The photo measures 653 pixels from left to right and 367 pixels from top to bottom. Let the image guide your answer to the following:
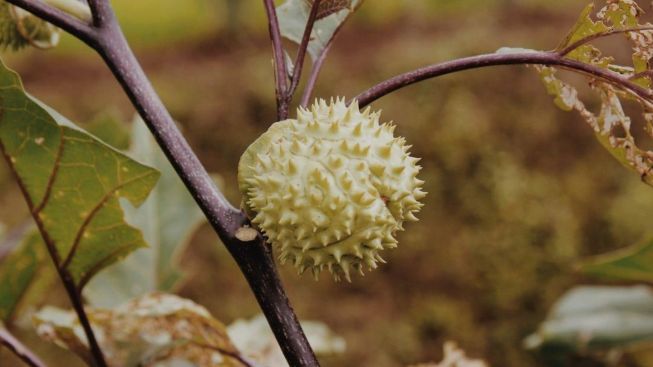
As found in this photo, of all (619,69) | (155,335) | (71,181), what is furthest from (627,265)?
(71,181)

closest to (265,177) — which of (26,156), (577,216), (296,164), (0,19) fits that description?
(296,164)

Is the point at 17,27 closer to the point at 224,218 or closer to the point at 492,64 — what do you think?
the point at 224,218

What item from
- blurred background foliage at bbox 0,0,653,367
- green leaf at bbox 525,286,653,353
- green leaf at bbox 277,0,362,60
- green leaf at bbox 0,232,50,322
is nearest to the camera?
green leaf at bbox 277,0,362,60

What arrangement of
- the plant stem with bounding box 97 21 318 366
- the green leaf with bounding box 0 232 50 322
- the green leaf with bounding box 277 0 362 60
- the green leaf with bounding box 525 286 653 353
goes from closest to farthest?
the plant stem with bounding box 97 21 318 366
the green leaf with bounding box 277 0 362 60
the green leaf with bounding box 0 232 50 322
the green leaf with bounding box 525 286 653 353

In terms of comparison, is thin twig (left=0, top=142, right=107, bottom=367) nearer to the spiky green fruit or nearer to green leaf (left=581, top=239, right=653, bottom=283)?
the spiky green fruit

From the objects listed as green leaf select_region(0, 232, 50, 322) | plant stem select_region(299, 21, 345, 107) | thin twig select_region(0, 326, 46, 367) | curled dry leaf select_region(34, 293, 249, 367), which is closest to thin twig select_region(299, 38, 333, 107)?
plant stem select_region(299, 21, 345, 107)

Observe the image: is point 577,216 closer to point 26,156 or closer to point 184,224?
point 184,224

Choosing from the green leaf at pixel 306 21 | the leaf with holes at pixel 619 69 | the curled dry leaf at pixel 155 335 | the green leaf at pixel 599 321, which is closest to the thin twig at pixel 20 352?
the curled dry leaf at pixel 155 335

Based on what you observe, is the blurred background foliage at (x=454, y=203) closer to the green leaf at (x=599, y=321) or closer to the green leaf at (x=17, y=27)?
the green leaf at (x=599, y=321)
